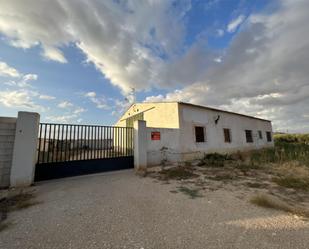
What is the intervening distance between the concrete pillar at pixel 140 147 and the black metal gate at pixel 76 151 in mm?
454

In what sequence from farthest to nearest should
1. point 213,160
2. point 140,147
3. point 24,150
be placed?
point 213,160, point 140,147, point 24,150

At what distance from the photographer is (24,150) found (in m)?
5.15

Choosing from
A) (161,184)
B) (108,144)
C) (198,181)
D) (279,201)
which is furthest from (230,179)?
(108,144)

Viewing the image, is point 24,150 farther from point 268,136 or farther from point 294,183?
point 268,136

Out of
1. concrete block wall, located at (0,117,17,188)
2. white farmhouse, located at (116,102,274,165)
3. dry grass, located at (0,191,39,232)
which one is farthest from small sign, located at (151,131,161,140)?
concrete block wall, located at (0,117,17,188)

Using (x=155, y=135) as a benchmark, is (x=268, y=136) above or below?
above

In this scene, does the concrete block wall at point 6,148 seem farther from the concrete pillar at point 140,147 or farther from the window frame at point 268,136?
the window frame at point 268,136

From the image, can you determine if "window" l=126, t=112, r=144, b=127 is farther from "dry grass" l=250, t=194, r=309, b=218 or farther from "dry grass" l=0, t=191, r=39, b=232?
"dry grass" l=250, t=194, r=309, b=218

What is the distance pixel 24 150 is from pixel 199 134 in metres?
9.63

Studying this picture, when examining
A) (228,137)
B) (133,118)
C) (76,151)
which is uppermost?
(133,118)

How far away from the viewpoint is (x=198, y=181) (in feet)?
18.8

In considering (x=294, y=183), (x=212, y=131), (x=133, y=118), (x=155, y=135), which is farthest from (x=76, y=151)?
(x=212, y=131)

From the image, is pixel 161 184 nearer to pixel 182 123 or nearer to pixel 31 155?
pixel 31 155

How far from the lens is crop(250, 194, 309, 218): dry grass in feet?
10.8
